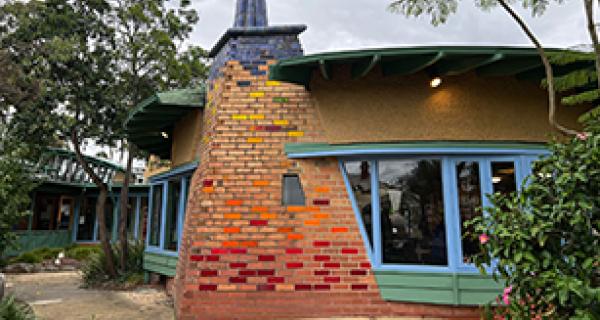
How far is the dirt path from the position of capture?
18.2ft

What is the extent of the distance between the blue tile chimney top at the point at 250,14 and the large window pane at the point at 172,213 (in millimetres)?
3190

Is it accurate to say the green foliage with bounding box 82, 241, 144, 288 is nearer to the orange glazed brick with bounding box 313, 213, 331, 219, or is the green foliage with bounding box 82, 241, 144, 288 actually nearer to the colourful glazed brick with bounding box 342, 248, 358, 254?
the orange glazed brick with bounding box 313, 213, 331, 219

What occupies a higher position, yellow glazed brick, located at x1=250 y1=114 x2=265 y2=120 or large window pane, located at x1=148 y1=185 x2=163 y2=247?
yellow glazed brick, located at x1=250 y1=114 x2=265 y2=120

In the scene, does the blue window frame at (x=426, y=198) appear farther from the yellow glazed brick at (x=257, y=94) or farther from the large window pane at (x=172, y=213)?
the large window pane at (x=172, y=213)

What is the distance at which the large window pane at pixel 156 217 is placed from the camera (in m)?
7.55

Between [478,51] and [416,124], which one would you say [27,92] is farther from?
[478,51]

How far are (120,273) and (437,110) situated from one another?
26.4ft

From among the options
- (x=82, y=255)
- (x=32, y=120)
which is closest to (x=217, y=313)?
(x=32, y=120)

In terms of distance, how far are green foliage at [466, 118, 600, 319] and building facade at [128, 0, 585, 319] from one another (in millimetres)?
2146

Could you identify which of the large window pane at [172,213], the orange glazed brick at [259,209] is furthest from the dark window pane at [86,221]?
the orange glazed brick at [259,209]

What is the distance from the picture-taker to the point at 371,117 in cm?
512

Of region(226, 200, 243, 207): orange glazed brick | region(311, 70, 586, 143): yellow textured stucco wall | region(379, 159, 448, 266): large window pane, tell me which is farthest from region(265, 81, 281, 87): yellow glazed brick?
region(379, 159, 448, 266): large window pane

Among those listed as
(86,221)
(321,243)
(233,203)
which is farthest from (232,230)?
(86,221)

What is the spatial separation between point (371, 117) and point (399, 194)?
115 cm
